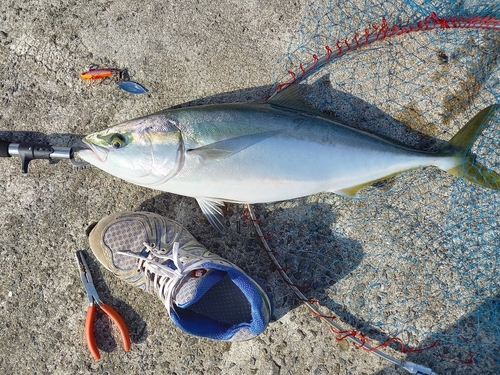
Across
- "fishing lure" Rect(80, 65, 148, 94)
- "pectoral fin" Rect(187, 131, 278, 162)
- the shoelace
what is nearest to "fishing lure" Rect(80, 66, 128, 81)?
"fishing lure" Rect(80, 65, 148, 94)

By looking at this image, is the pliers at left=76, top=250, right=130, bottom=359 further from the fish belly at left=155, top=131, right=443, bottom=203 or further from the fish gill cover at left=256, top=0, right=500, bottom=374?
the fish gill cover at left=256, top=0, right=500, bottom=374

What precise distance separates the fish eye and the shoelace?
675 mm

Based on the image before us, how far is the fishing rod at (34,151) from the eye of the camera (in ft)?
7.42

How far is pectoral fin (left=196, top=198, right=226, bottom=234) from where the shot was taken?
7.60 feet

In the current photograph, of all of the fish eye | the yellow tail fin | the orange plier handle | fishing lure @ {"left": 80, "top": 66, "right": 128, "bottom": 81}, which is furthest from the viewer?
fishing lure @ {"left": 80, "top": 66, "right": 128, "bottom": 81}

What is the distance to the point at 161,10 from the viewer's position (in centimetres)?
259

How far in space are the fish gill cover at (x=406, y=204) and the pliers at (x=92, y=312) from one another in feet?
3.39

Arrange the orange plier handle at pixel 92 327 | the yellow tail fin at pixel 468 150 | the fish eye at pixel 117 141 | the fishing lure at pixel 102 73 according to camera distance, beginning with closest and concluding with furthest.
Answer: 1. the fish eye at pixel 117 141
2. the yellow tail fin at pixel 468 150
3. the orange plier handle at pixel 92 327
4. the fishing lure at pixel 102 73

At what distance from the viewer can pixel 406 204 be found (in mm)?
2475

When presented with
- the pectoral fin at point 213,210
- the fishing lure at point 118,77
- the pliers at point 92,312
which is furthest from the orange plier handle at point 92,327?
the fishing lure at point 118,77

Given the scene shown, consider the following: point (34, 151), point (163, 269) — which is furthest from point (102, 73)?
point (163, 269)

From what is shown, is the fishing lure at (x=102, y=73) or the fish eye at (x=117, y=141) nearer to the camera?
the fish eye at (x=117, y=141)

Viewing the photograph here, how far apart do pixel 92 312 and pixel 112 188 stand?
819mm

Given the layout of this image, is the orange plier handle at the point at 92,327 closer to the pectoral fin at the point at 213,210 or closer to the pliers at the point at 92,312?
the pliers at the point at 92,312
